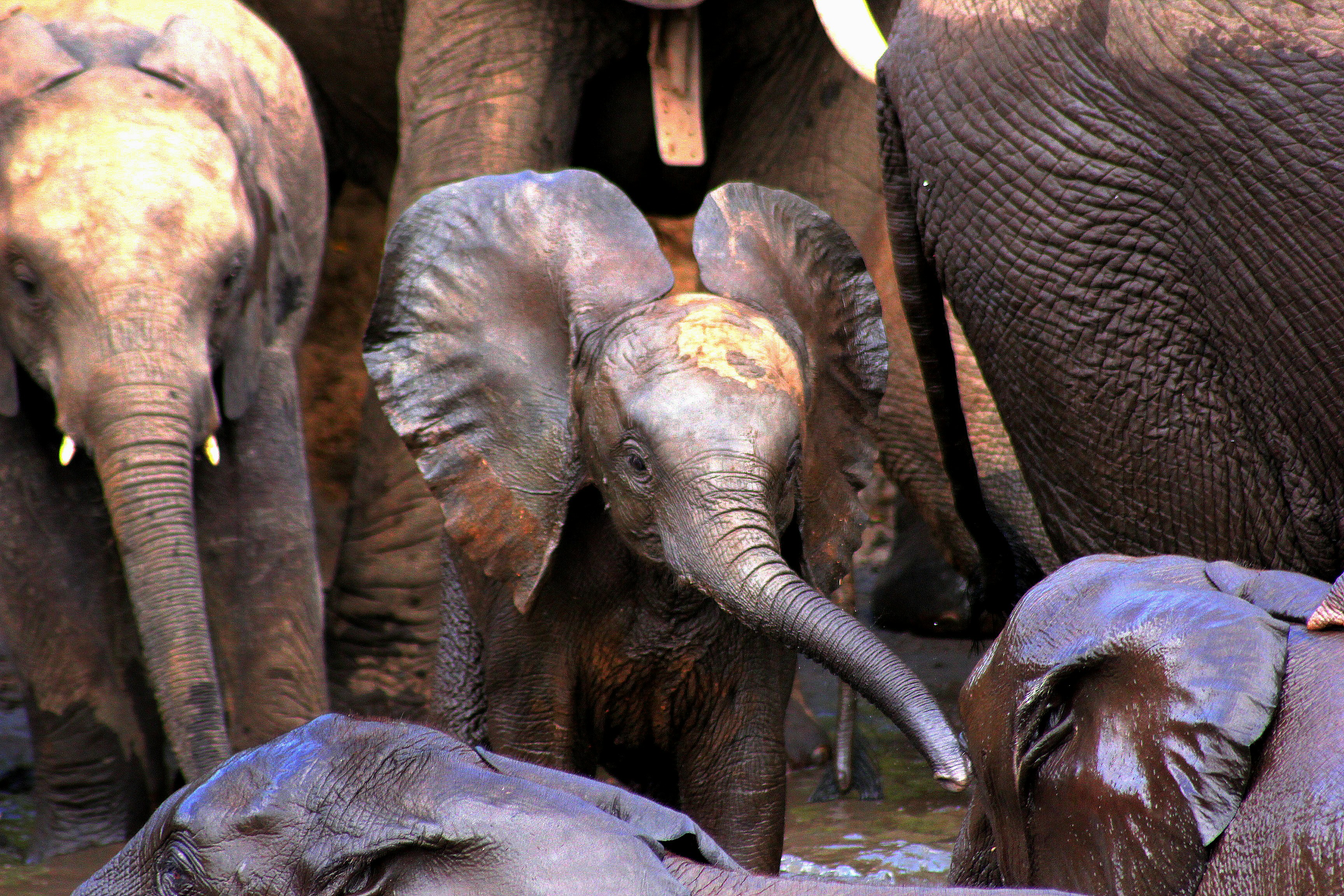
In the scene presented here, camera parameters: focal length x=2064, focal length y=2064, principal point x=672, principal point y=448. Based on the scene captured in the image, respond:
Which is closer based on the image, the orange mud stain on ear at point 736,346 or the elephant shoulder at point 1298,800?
the elephant shoulder at point 1298,800

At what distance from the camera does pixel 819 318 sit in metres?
2.97

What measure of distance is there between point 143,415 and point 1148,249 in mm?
1557

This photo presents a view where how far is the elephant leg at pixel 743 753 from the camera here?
2816 millimetres

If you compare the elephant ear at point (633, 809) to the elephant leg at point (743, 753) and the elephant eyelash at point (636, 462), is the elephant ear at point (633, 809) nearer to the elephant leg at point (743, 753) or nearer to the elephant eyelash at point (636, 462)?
the elephant eyelash at point (636, 462)

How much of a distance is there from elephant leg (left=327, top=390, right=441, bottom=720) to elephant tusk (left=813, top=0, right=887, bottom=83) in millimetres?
1547

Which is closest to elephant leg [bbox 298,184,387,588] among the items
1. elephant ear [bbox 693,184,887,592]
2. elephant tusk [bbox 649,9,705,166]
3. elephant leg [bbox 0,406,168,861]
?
elephant tusk [bbox 649,9,705,166]

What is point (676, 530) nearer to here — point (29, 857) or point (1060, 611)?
point (1060, 611)

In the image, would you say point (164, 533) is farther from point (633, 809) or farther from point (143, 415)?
point (633, 809)

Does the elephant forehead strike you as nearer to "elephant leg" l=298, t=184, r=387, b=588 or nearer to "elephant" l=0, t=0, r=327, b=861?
"elephant" l=0, t=0, r=327, b=861

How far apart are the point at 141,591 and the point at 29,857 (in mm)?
647

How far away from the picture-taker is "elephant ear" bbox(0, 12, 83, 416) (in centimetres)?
335

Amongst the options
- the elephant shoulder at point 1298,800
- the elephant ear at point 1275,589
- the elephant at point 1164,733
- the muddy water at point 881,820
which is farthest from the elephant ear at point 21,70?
the elephant shoulder at point 1298,800

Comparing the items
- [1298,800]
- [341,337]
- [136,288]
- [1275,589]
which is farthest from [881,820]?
[341,337]

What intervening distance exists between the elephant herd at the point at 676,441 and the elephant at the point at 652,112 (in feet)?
0.04
